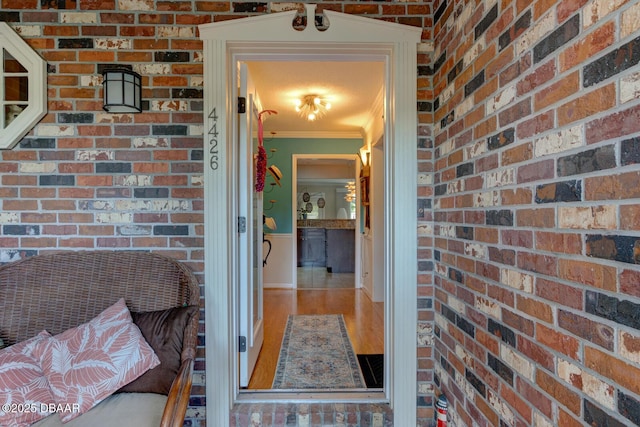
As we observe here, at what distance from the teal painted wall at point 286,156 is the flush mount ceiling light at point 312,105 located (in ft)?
3.58

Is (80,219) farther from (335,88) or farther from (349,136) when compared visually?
(349,136)

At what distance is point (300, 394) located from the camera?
1.76 meters

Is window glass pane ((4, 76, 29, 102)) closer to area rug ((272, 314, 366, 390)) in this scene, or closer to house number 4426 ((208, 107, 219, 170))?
house number 4426 ((208, 107, 219, 170))

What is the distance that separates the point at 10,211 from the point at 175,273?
36.7 inches

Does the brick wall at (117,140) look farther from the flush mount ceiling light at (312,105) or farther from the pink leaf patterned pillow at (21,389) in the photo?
the flush mount ceiling light at (312,105)

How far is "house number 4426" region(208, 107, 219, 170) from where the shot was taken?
1623 millimetres

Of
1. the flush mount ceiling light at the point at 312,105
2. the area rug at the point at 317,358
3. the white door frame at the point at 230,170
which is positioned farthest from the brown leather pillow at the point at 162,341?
the flush mount ceiling light at the point at 312,105

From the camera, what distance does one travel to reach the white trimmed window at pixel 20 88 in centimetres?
159

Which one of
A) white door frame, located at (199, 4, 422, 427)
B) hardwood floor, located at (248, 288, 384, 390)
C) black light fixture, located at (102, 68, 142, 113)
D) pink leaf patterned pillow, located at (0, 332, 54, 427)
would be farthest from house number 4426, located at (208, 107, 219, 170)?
hardwood floor, located at (248, 288, 384, 390)

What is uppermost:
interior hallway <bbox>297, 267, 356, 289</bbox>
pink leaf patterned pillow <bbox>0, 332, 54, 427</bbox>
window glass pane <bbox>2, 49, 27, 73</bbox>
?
window glass pane <bbox>2, 49, 27, 73</bbox>

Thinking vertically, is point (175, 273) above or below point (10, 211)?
below

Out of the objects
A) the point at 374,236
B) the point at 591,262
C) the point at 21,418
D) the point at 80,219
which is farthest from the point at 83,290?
the point at 374,236

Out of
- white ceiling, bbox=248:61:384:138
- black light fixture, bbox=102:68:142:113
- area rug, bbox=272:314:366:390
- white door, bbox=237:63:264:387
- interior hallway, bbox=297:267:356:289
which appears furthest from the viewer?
interior hallway, bbox=297:267:356:289

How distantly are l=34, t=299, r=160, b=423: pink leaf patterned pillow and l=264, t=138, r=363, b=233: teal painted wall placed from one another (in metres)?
3.62
